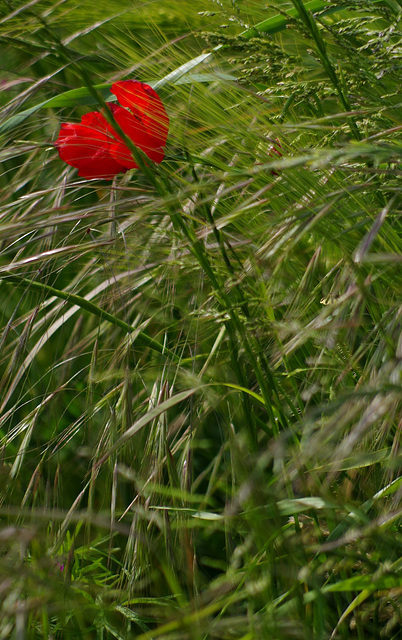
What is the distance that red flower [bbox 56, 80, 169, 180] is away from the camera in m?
0.48

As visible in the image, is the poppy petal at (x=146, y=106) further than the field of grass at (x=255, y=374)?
Yes

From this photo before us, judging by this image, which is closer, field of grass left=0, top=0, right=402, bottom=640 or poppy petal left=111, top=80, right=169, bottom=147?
field of grass left=0, top=0, right=402, bottom=640

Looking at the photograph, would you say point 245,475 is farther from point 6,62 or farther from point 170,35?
point 6,62

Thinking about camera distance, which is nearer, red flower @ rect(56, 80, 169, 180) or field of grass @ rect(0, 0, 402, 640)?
field of grass @ rect(0, 0, 402, 640)

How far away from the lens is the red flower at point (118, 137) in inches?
18.8

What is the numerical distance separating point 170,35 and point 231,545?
0.75 meters

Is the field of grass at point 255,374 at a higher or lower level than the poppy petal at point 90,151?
lower

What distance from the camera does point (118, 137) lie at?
1.54 ft

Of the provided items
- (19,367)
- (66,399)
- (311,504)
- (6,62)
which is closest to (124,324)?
(19,367)

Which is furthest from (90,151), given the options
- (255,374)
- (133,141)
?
(255,374)

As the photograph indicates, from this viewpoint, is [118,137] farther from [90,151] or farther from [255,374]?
[255,374]

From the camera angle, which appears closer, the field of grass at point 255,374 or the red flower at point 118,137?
the field of grass at point 255,374

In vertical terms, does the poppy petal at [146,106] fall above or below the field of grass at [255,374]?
above

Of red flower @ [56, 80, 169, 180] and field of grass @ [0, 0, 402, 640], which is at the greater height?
red flower @ [56, 80, 169, 180]
